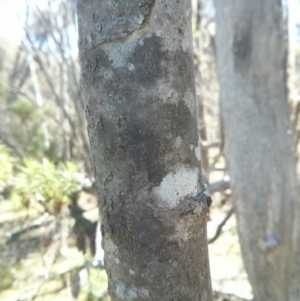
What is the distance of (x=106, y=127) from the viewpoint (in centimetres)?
35

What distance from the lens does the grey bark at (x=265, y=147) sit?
5.16ft

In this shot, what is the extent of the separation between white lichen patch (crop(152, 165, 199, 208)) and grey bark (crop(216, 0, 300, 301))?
4.23ft

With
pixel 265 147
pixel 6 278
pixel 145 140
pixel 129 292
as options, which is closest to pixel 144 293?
pixel 129 292

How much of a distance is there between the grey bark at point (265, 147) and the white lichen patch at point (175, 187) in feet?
4.23

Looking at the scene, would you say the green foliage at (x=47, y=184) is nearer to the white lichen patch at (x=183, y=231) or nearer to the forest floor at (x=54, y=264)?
the forest floor at (x=54, y=264)

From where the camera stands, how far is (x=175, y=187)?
36 cm

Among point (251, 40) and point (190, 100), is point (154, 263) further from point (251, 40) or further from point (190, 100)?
point (251, 40)

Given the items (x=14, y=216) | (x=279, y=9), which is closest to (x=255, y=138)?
(x=279, y=9)

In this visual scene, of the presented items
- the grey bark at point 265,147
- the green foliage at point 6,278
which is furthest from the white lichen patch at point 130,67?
the green foliage at point 6,278

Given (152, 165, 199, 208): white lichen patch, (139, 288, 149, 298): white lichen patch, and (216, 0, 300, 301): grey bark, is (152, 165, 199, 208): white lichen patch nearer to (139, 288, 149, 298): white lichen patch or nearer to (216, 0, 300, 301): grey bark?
(139, 288, 149, 298): white lichen patch

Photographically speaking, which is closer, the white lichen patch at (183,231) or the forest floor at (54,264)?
the white lichen patch at (183,231)

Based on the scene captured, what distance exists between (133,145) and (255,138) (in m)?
1.34

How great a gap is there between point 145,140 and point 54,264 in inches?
65.2

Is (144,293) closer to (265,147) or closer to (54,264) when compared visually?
(265,147)
